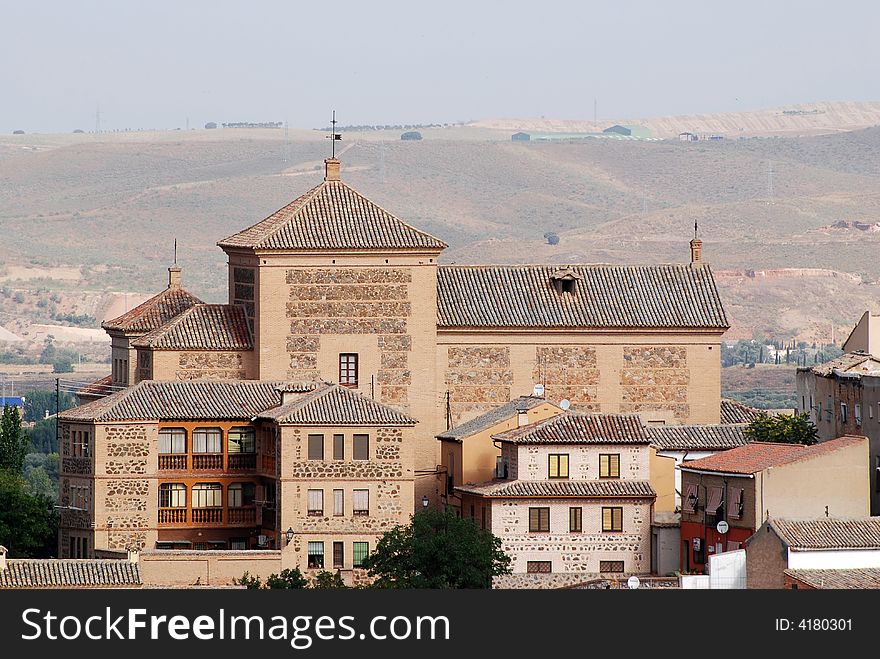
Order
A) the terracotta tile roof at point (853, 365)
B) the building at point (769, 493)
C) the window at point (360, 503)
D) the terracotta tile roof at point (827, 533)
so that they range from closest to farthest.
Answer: the terracotta tile roof at point (827, 533) → the building at point (769, 493) → the window at point (360, 503) → the terracotta tile roof at point (853, 365)

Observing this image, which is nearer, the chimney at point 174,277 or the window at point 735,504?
the window at point 735,504

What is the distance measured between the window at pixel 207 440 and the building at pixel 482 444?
23.2ft

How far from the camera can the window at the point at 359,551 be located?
231ft

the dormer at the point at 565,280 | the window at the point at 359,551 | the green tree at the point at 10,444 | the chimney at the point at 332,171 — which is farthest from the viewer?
the dormer at the point at 565,280

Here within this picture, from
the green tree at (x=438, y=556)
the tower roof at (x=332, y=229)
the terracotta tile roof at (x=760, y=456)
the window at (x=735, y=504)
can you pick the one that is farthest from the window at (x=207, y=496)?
the window at (x=735, y=504)

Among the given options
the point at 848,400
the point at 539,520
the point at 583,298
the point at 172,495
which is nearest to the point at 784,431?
the point at 848,400

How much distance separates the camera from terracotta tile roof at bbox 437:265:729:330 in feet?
266

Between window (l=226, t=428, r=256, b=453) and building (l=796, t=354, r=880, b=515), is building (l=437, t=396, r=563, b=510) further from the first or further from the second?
building (l=796, t=354, r=880, b=515)

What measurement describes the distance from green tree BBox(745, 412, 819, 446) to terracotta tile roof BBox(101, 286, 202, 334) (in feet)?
56.2

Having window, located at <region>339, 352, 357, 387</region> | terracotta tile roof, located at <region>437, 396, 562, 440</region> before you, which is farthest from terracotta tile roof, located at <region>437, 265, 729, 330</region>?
window, located at <region>339, 352, 357, 387</region>

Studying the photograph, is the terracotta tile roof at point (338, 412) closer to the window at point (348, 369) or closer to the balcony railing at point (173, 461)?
the balcony railing at point (173, 461)

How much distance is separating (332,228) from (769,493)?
1788 centimetres

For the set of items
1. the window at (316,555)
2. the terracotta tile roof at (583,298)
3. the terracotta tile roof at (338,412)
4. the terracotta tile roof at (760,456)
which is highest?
the terracotta tile roof at (583,298)

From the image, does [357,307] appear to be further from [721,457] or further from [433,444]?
[721,457]
